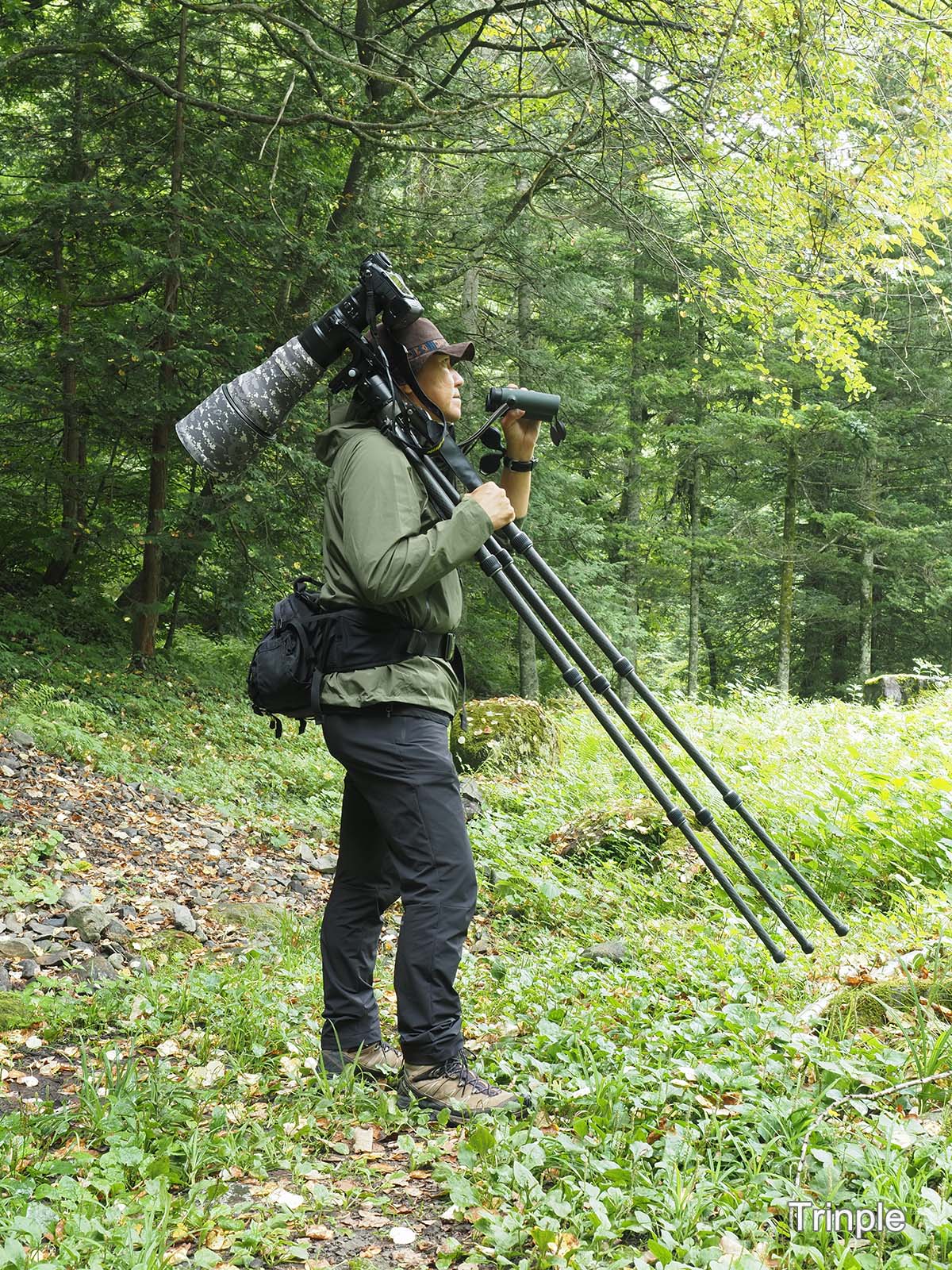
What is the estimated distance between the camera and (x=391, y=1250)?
259 centimetres

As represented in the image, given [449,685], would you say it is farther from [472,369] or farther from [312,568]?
[472,369]

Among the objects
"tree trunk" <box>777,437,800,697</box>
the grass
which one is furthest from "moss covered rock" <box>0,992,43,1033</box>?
"tree trunk" <box>777,437,800,697</box>

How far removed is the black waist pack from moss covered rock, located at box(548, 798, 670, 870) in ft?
13.0

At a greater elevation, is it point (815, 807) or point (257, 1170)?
point (815, 807)

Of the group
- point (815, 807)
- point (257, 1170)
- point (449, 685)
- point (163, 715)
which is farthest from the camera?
point (163, 715)

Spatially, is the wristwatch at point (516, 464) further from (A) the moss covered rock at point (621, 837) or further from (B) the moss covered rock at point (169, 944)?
(A) the moss covered rock at point (621, 837)

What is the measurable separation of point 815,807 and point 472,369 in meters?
11.8

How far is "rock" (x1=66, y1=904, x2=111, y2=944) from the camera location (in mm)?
5211

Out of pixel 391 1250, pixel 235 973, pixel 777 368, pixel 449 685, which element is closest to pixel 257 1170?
pixel 391 1250

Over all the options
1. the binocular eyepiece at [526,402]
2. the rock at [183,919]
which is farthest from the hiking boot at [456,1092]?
the rock at [183,919]

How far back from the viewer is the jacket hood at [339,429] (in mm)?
3447

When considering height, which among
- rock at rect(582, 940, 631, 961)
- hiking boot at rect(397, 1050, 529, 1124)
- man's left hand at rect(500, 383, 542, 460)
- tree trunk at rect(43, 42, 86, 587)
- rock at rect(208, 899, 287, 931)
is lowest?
rock at rect(208, 899, 287, 931)

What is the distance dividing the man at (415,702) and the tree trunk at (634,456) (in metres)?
17.6

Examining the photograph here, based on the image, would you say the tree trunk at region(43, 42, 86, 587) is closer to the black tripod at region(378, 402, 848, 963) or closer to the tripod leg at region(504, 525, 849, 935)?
the black tripod at region(378, 402, 848, 963)
